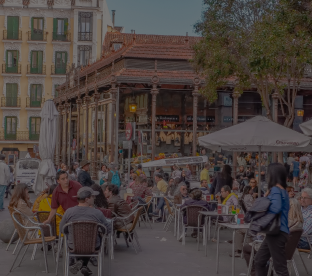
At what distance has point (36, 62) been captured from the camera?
61.5 m

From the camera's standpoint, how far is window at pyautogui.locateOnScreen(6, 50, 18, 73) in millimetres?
60844

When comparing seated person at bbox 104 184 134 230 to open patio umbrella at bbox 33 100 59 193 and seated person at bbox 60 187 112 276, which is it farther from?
open patio umbrella at bbox 33 100 59 193

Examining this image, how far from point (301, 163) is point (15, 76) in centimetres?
3731

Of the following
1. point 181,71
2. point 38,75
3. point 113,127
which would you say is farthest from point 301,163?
point 38,75

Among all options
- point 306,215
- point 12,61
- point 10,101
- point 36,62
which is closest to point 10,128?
point 10,101

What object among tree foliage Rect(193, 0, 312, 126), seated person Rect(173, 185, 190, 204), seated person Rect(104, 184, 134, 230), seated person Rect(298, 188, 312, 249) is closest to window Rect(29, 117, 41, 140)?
tree foliage Rect(193, 0, 312, 126)

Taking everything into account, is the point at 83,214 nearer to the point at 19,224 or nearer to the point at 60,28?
the point at 19,224

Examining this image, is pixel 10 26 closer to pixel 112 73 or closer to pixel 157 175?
pixel 112 73

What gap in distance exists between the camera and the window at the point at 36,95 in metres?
61.2

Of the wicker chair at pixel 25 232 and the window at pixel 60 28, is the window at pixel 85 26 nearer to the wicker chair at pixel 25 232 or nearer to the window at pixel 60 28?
the window at pixel 60 28

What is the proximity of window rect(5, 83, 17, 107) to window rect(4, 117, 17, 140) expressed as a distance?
1.41 meters

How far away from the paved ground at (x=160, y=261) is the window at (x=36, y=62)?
4910 cm

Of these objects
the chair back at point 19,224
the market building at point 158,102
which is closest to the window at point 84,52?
the market building at point 158,102

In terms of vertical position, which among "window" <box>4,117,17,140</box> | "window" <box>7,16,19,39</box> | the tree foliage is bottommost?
"window" <box>4,117,17,140</box>
